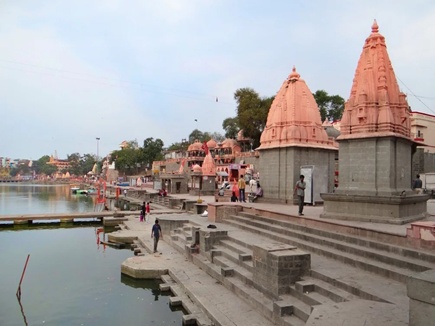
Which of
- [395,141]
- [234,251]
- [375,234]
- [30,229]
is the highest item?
[395,141]

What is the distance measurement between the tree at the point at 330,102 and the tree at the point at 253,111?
22.6 ft

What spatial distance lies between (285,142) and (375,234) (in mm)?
8514

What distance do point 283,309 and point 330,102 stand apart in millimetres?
45615

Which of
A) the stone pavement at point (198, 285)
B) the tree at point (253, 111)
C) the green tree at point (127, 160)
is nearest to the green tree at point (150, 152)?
the green tree at point (127, 160)

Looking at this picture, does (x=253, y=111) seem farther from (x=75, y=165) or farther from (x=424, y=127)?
(x=75, y=165)

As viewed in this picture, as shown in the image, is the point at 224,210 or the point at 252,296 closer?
the point at 252,296

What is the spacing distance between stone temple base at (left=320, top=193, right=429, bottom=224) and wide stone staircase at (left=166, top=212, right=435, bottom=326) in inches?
49.0

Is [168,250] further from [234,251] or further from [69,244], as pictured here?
[69,244]

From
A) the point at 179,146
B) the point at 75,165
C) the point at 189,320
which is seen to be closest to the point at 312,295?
the point at 189,320

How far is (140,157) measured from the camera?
75.9m

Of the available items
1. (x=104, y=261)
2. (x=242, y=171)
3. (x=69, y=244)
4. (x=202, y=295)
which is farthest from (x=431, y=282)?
(x=242, y=171)

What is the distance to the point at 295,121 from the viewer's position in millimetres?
15789

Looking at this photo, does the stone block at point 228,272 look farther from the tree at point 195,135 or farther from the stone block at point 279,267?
the tree at point 195,135

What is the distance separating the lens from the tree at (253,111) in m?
43.5
